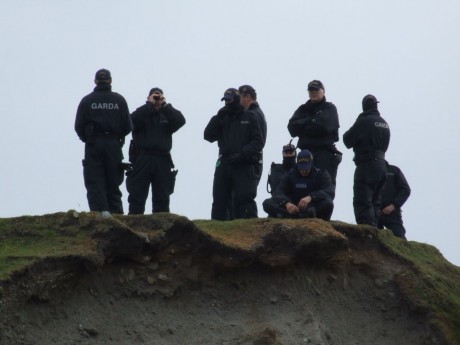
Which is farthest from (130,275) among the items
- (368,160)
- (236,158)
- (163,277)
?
(368,160)

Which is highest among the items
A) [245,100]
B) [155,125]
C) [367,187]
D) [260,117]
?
[245,100]

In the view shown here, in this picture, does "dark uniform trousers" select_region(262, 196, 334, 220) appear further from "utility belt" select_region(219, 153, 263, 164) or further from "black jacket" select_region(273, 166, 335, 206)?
"utility belt" select_region(219, 153, 263, 164)

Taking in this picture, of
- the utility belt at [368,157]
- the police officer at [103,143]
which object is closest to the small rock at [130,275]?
the police officer at [103,143]

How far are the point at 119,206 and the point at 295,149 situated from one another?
2.94m

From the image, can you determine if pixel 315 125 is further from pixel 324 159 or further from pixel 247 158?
pixel 247 158

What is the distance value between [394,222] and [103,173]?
5.13 meters

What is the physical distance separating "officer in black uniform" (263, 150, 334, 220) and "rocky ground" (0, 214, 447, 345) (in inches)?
17.4

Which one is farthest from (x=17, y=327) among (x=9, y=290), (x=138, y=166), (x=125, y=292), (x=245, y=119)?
(x=245, y=119)

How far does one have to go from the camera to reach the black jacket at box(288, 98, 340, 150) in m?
17.1

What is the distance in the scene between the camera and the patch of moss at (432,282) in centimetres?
1580

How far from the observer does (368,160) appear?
58.4 feet

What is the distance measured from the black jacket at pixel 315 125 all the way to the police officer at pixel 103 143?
2583mm

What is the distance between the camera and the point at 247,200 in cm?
1725

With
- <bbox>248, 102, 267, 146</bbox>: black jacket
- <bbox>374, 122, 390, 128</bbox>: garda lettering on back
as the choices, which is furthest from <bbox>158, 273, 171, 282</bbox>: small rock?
<bbox>374, 122, 390, 128</bbox>: garda lettering on back
